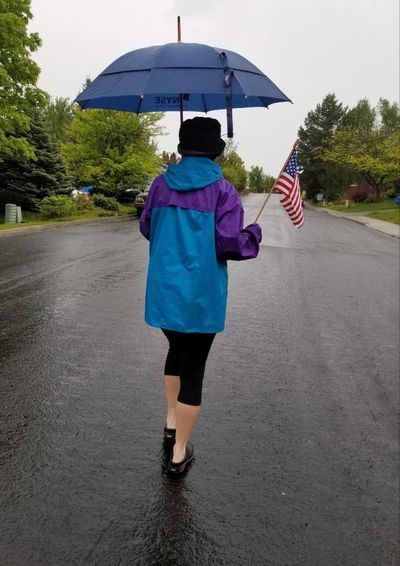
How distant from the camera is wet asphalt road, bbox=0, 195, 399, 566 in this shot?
7.52 ft

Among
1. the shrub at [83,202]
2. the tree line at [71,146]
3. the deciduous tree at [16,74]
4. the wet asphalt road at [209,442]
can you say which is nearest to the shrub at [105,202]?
the shrub at [83,202]

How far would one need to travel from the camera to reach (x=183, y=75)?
9.41 ft

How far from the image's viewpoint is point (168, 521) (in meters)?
2.39

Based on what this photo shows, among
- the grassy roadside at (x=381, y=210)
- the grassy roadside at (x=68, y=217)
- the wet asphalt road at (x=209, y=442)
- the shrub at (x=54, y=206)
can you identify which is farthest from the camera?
the grassy roadside at (x=381, y=210)

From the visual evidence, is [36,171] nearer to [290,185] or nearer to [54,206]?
[54,206]

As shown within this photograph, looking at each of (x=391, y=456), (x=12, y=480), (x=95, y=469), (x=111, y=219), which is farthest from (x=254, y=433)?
(x=111, y=219)

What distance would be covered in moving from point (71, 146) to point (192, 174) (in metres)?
28.8

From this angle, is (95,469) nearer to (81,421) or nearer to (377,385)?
(81,421)

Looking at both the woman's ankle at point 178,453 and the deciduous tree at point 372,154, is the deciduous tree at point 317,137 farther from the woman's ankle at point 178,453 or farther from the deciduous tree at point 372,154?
the woman's ankle at point 178,453

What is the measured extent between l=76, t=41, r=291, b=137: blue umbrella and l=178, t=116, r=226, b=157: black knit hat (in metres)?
0.44

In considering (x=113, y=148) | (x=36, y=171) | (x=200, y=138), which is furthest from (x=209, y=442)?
(x=113, y=148)

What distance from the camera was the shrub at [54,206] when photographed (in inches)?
854

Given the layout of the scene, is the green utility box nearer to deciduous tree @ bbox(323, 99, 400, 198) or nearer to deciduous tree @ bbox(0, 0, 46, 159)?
deciduous tree @ bbox(0, 0, 46, 159)

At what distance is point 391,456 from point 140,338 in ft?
9.54
